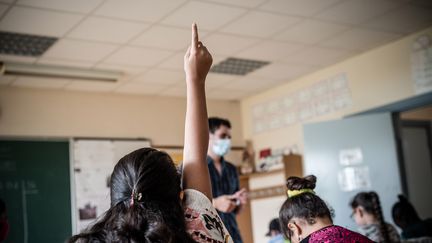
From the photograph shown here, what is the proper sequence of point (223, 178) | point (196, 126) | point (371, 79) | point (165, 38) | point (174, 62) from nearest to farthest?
point (196, 126), point (223, 178), point (165, 38), point (174, 62), point (371, 79)

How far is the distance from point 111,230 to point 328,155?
4524 millimetres

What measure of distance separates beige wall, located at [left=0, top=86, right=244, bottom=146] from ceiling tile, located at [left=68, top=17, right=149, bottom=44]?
1521 millimetres

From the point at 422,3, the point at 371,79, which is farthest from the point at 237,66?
the point at 422,3

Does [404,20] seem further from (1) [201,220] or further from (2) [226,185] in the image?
(1) [201,220]

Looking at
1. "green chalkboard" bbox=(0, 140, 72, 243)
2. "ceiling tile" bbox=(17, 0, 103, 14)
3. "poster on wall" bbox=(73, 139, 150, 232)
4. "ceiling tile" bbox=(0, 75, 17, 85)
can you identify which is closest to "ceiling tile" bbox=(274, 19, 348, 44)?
"ceiling tile" bbox=(17, 0, 103, 14)

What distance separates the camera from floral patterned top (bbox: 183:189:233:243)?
40.6 inches

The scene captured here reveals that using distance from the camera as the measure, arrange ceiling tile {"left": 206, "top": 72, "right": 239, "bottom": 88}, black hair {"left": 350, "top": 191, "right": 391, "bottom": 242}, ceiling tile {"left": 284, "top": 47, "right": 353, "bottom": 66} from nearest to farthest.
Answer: black hair {"left": 350, "top": 191, "right": 391, "bottom": 242}
ceiling tile {"left": 284, "top": 47, "right": 353, "bottom": 66}
ceiling tile {"left": 206, "top": 72, "right": 239, "bottom": 88}

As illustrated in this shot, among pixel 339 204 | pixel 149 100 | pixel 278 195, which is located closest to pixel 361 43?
pixel 339 204

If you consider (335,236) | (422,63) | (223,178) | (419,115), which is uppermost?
(422,63)

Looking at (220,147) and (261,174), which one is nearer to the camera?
(220,147)

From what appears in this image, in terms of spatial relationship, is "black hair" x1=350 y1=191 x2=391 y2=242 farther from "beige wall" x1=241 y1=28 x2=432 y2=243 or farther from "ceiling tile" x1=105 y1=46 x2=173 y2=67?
"ceiling tile" x1=105 y1=46 x2=173 y2=67

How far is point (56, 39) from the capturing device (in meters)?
4.26

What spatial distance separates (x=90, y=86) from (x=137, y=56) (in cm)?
100

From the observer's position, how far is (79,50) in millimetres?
4543
